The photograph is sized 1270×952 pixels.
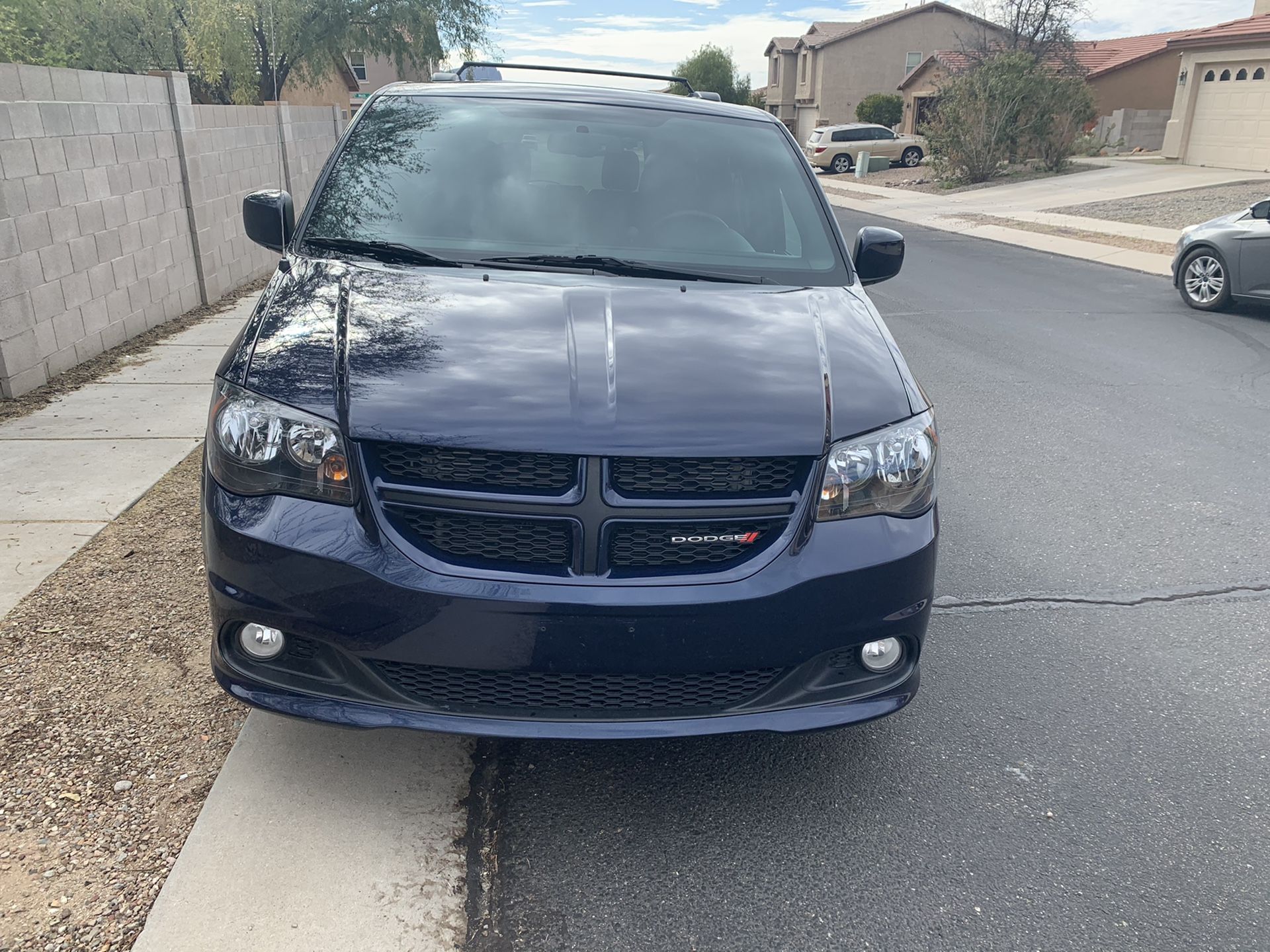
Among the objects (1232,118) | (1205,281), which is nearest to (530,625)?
(1205,281)

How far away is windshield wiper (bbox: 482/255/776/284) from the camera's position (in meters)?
3.49

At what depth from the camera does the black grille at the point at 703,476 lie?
8.35ft

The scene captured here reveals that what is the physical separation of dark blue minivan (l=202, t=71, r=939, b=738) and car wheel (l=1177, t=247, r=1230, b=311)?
9748 mm

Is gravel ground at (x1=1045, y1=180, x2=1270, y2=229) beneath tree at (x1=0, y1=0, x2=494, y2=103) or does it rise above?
beneath

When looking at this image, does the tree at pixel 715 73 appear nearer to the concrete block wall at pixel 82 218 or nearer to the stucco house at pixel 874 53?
the stucco house at pixel 874 53

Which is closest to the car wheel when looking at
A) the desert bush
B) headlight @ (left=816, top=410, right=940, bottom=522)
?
headlight @ (left=816, top=410, right=940, bottom=522)

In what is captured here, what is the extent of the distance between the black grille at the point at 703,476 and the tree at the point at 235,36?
25.0 metres

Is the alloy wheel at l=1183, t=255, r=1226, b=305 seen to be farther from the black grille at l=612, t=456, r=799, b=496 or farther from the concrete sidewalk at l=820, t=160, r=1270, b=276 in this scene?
the black grille at l=612, t=456, r=799, b=496

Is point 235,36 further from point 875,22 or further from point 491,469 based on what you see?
point 875,22

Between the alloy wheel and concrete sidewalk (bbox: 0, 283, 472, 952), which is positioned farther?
the alloy wheel

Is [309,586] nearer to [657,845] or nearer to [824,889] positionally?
[657,845]

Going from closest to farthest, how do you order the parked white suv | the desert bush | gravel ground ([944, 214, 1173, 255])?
gravel ground ([944, 214, 1173, 255]), the desert bush, the parked white suv

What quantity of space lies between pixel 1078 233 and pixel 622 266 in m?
17.6

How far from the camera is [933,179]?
32.7 m
